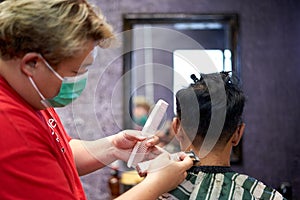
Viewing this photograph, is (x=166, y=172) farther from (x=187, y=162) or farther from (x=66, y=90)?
(x=66, y=90)

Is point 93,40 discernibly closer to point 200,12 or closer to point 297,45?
point 200,12

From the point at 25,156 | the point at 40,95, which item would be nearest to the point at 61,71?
the point at 40,95

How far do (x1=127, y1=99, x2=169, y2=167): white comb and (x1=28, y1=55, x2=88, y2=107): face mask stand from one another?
0.23 m

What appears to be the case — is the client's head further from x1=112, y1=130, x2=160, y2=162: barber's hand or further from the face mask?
the face mask

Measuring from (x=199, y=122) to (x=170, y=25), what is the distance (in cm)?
222

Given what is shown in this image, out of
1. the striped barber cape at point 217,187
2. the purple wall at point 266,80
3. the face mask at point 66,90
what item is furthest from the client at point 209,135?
the purple wall at point 266,80

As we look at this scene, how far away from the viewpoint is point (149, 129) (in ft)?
4.33

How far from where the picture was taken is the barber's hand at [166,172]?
1177 millimetres

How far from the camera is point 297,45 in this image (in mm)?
3527

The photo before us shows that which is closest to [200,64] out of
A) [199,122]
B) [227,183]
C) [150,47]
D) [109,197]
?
[199,122]

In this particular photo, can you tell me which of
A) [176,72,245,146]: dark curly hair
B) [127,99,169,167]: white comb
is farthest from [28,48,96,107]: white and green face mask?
[176,72,245,146]: dark curly hair

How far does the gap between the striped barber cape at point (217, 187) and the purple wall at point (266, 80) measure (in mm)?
2232

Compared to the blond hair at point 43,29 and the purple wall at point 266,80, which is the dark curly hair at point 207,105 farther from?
the purple wall at point 266,80

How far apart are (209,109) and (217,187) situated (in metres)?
0.23
